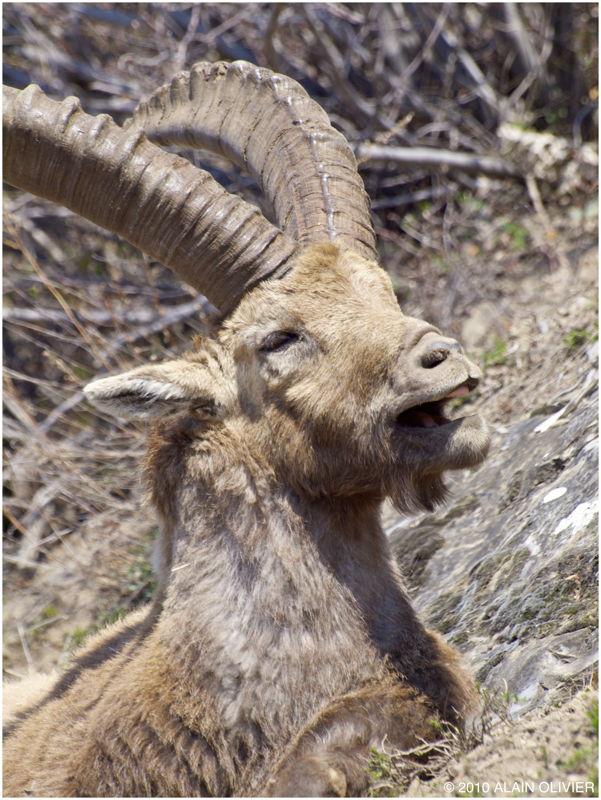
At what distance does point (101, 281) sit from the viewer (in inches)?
422

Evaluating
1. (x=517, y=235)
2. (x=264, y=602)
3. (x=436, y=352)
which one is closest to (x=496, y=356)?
(x=517, y=235)

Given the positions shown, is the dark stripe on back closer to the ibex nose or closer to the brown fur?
the brown fur

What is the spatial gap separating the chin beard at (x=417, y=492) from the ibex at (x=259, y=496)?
11mm

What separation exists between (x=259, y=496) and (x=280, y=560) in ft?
0.98

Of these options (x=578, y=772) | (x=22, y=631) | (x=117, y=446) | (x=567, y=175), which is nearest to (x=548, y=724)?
(x=578, y=772)

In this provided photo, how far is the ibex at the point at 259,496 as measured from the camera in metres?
3.91

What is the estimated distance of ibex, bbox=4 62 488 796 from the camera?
391 cm

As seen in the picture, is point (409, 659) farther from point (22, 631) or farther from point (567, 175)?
point (567, 175)

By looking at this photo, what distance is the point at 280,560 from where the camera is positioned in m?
4.11

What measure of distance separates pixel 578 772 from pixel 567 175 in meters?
8.01

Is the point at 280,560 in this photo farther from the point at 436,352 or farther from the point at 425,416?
the point at 436,352

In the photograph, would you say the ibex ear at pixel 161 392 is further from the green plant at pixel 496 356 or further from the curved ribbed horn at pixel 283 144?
the green plant at pixel 496 356

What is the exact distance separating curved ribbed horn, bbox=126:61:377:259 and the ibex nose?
3.11 feet

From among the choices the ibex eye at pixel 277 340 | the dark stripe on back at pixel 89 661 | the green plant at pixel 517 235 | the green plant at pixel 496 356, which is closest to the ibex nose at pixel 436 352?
the ibex eye at pixel 277 340
